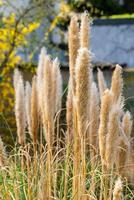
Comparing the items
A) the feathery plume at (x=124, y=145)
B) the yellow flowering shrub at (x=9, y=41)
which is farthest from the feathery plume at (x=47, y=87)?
the yellow flowering shrub at (x=9, y=41)

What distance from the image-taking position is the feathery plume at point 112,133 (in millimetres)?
2021

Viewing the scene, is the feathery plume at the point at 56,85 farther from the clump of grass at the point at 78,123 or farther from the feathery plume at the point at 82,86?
the feathery plume at the point at 82,86

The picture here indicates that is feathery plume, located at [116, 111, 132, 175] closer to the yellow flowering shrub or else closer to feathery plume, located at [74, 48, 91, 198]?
feathery plume, located at [74, 48, 91, 198]

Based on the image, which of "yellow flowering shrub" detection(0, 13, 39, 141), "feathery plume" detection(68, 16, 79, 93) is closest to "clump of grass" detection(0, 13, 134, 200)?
"feathery plume" detection(68, 16, 79, 93)

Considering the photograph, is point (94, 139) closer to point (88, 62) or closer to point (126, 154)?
point (126, 154)

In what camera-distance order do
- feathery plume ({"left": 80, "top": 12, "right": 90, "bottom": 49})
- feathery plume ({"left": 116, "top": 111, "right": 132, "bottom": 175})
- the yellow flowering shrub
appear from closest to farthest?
feathery plume ({"left": 80, "top": 12, "right": 90, "bottom": 49}) < feathery plume ({"left": 116, "top": 111, "right": 132, "bottom": 175}) < the yellow flowering shrub

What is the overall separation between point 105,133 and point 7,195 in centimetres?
62

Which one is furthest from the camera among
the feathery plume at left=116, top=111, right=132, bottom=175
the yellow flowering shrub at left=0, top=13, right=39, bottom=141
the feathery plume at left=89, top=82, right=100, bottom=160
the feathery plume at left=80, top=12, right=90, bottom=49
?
the yellow flowering shrub at left=0, top=13, right=39, bottom=141

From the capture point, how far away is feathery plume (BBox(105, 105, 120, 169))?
2021 millimetres

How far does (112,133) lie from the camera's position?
2051 mm

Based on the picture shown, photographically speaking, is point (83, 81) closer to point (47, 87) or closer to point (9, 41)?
point (47, 87)

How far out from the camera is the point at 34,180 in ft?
8.87

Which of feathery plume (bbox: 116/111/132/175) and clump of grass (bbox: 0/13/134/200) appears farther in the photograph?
feathery plume (bbox: 116/111/132/175)

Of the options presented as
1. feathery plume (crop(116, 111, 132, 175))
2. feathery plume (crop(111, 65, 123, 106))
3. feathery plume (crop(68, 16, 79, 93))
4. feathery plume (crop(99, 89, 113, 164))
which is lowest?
feathery plume (crop(116, 111, 132, 175))
